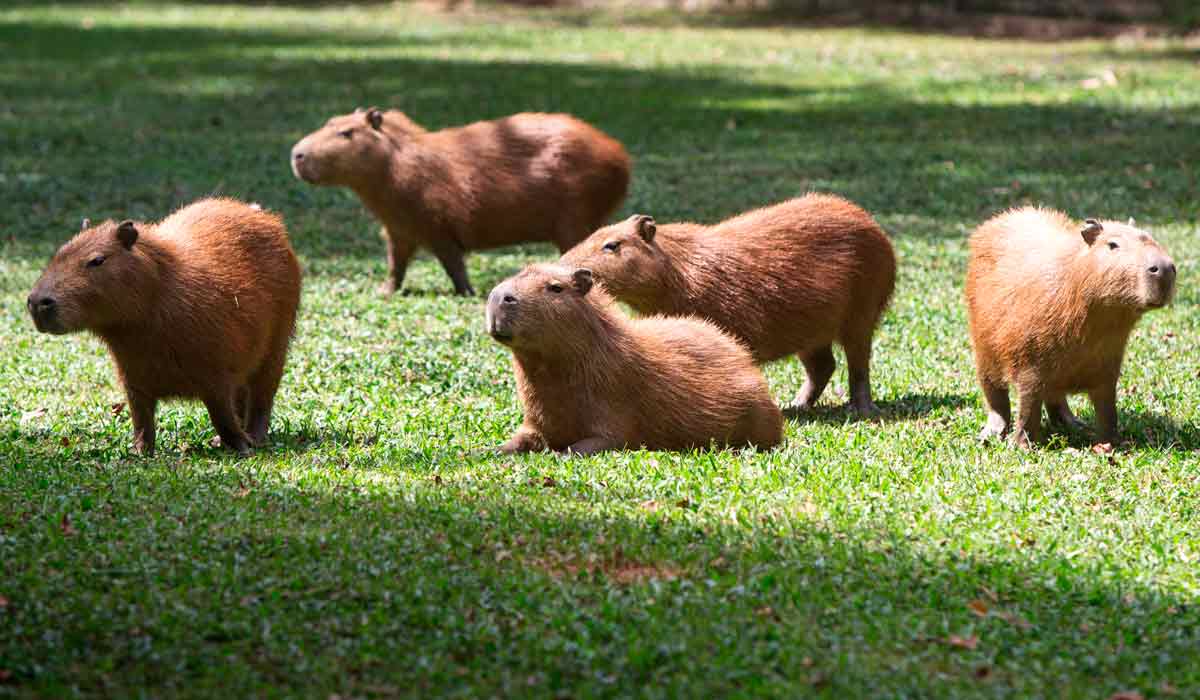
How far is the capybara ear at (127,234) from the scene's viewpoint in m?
6.21

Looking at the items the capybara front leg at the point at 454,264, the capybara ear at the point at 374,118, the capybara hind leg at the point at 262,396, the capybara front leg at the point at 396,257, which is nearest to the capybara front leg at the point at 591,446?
the capybara hind leg at the point at 262,396

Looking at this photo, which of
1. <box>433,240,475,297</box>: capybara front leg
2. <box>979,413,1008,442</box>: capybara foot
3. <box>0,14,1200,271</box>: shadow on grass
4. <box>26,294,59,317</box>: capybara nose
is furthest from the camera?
<box>0,14,1200,271</box>: shadow on grass

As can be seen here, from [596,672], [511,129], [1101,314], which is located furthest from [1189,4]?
[596,672]

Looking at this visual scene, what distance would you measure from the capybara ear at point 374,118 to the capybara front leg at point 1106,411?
17.8 ft

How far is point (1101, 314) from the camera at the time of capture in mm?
6379

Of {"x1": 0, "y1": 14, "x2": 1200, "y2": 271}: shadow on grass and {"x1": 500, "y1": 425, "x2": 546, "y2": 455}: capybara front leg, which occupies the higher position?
{"x1": 500, "y1": 425, "x2": 546, "y2": 455}: capybara front leg

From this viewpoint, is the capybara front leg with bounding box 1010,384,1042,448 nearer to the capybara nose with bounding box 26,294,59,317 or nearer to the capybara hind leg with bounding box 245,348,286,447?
the capybara hind leg with bounding box 245,348,286,447

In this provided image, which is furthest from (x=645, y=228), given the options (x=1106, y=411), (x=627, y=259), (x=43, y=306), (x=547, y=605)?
(x=547, y=605)

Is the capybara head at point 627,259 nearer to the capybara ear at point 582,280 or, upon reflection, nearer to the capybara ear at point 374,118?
the capybara ear at point 582,280

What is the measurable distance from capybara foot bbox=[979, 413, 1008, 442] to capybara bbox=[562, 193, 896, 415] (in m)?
0.80

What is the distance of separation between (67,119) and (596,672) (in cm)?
1417

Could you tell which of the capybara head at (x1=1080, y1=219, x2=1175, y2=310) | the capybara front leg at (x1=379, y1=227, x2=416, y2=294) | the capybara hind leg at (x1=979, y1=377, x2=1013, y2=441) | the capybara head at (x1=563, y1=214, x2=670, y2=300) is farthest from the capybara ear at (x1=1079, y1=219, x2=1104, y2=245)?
the capybara front leg at (x1=379, y1=227, x2=416, y2=294)

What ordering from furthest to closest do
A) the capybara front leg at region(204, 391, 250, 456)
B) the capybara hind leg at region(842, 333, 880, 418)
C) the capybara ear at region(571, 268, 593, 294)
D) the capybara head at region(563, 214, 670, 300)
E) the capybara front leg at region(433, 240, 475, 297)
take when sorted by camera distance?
the capybara front leg at region(433, 240, 475, 297), the capybara hind leg at region(842, 333, 880, 418), the capybara head at region(563, 214, 670, 300), the capybara front leg at region(204, 391, 250, 456), the capybara ear at region(571, 268, 593, 294)

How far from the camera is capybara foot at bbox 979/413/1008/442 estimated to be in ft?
22.6
